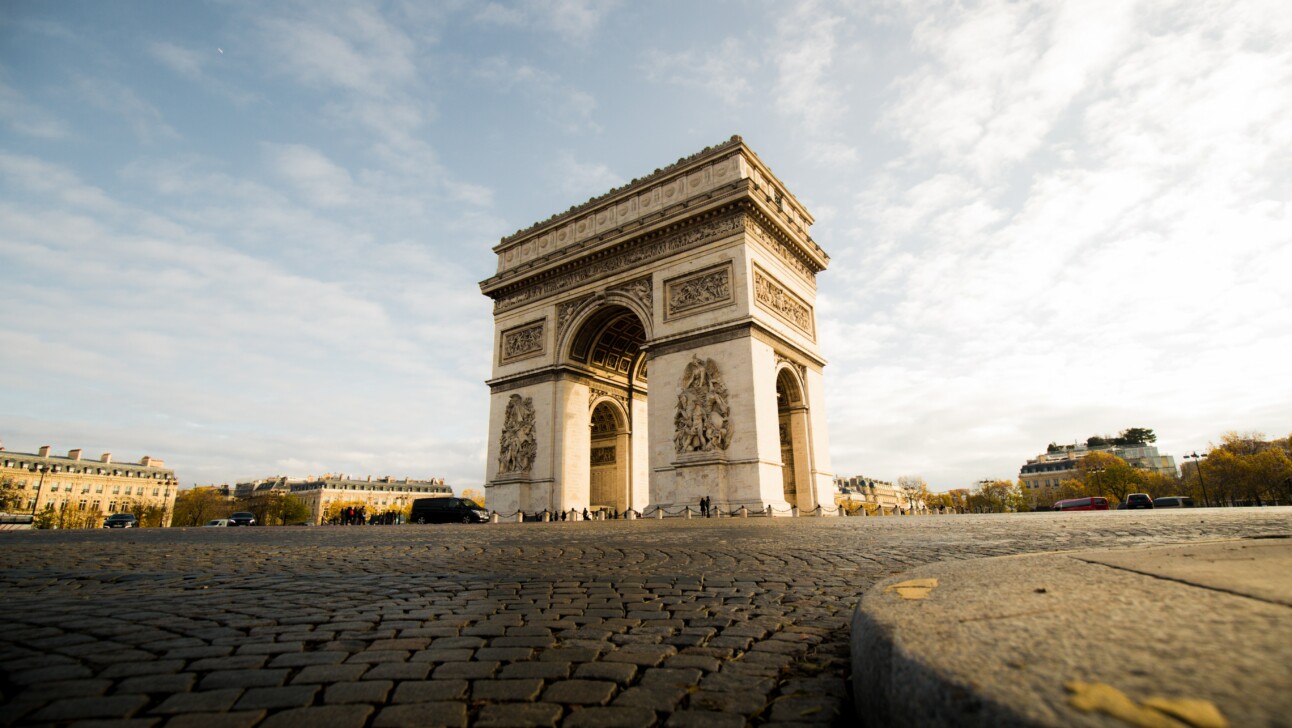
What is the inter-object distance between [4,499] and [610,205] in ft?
211

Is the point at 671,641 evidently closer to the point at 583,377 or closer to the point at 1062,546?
the point at 1062,546

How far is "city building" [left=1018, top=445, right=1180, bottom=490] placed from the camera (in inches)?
3501

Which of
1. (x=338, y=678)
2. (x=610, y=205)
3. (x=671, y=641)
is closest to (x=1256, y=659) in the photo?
(x=671, y=641)

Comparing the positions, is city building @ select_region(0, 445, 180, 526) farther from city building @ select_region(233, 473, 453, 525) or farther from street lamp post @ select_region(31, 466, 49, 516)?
city building @ select_region(233, 473, 453, 525)

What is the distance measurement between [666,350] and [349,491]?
9743 cm

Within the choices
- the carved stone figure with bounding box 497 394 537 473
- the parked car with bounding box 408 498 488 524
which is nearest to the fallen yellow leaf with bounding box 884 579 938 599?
the carved stone figure with bounding box 497 394 537 473

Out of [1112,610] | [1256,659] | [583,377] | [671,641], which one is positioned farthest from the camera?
[583,377]

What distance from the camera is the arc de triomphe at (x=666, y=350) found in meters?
→ 20.1

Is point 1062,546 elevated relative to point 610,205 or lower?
lower

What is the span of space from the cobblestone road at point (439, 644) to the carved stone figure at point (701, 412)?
14.4 m

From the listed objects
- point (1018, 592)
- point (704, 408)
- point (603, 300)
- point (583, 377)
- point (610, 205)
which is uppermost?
point (610, 205)

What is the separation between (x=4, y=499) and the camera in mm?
54500

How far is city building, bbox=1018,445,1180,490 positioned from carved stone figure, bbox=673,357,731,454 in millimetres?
84750

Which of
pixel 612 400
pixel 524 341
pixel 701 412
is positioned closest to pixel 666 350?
pixel 701 412
